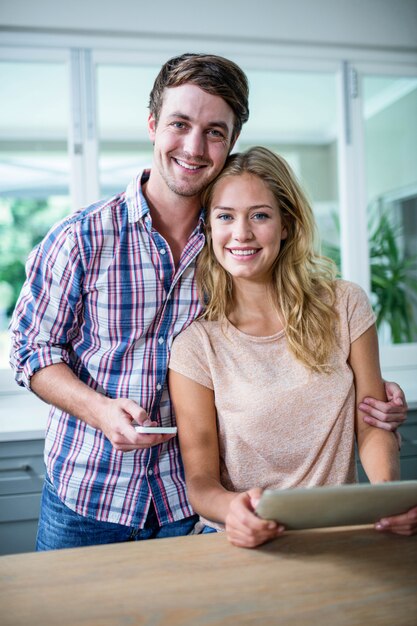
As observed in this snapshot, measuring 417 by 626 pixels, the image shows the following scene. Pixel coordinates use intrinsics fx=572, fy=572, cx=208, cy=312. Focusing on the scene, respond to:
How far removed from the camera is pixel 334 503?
0.85 meters

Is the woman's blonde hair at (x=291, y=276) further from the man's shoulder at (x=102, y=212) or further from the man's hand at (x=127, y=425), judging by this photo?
the man's hand at (x=127, y=425)

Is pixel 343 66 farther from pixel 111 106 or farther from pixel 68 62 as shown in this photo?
pixel 111 106

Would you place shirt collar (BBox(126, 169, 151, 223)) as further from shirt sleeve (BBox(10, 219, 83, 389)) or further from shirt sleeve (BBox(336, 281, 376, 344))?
shirt sleeve (BBox(336, 281, 376, 344))

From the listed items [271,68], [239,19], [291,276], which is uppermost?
[239,19]

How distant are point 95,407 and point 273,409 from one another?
1.38 feet

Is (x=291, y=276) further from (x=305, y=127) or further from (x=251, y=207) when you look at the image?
(x=305, y=127)

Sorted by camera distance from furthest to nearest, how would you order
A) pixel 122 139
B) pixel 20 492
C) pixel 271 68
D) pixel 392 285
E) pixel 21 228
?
pixel 122 139 < pixel 21 228 < pixel 392 285 < pixel 271 68 < pixel 20 492

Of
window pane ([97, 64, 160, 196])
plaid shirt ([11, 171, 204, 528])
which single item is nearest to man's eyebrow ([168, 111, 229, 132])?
plaid shirt ([11, 171, 204, 528])

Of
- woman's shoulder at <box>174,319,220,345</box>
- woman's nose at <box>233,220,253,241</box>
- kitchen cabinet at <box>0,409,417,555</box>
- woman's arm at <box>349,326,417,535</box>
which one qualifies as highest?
woman's nose at <box>233,220,253,241</box>

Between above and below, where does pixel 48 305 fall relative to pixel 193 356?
above

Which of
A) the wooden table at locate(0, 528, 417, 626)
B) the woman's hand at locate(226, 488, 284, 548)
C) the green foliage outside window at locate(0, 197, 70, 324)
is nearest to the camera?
the wooden table at locate(0, 528, 417, 626)

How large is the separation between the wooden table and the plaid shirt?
49cm

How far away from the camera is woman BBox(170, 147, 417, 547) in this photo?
1.37m

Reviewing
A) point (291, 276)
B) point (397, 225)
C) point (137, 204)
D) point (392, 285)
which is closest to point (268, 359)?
point (291, 276)
